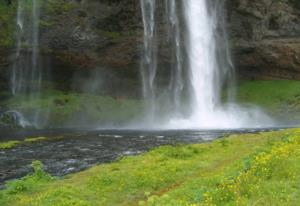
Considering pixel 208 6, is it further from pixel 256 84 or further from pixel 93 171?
pixel 93 171

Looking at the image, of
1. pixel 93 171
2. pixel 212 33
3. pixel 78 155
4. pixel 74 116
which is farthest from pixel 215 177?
pixel 212 33

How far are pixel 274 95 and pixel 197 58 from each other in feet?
32.2

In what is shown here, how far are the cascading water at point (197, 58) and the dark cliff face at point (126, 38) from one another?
3.83ft

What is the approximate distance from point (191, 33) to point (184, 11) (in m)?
2.67

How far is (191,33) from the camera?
59719mm

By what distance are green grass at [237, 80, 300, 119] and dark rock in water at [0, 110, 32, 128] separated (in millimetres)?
24763

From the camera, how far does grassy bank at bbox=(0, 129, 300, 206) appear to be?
12836 millimetres

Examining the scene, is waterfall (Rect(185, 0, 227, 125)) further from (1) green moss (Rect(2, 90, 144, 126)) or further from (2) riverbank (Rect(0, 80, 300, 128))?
(1) green moss (Rect(2, 90, 144, 126))

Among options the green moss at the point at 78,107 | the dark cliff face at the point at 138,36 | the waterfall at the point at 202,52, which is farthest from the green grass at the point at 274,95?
the green moss at the point at 78,107

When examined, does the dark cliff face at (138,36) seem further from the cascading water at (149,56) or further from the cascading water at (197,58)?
the cascading water at (197,58)

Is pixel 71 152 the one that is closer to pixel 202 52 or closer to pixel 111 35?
pixel 111 35

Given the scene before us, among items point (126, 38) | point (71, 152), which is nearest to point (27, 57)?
point (126, 38)

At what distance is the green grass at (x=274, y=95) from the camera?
185 feet

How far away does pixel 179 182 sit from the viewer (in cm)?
1791
